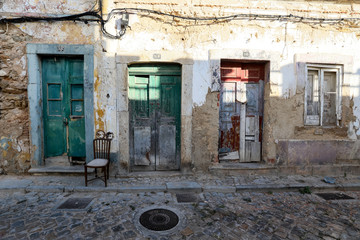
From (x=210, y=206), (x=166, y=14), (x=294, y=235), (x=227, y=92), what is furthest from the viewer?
(x=227, y=92)

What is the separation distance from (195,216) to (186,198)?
2.02 ft

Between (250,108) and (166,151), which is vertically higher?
(250,108)

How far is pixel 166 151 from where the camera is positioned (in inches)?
183

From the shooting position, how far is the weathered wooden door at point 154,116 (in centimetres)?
452

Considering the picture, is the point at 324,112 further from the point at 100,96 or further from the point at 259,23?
the point at 100,96

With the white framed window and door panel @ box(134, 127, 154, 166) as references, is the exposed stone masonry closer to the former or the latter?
door panel @ box(134, 127, 154, 166)

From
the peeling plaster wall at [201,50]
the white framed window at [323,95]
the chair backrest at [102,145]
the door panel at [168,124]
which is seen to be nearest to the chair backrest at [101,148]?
the chair backrest at [102,145]

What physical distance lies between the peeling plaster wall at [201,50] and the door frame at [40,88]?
130mm

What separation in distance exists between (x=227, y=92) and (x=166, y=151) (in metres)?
2.13

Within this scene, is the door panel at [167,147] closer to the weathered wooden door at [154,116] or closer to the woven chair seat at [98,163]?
the weathered wooden door at [154,116]

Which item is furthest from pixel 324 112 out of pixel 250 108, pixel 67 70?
pixel 67 70

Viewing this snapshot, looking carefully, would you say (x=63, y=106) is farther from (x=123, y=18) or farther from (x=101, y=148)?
(x=123, y=18)

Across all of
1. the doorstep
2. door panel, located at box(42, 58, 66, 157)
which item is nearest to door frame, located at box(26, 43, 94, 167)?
door panel, located at box(42, 58, 66, 157)

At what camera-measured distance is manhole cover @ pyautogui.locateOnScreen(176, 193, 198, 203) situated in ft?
11.4
